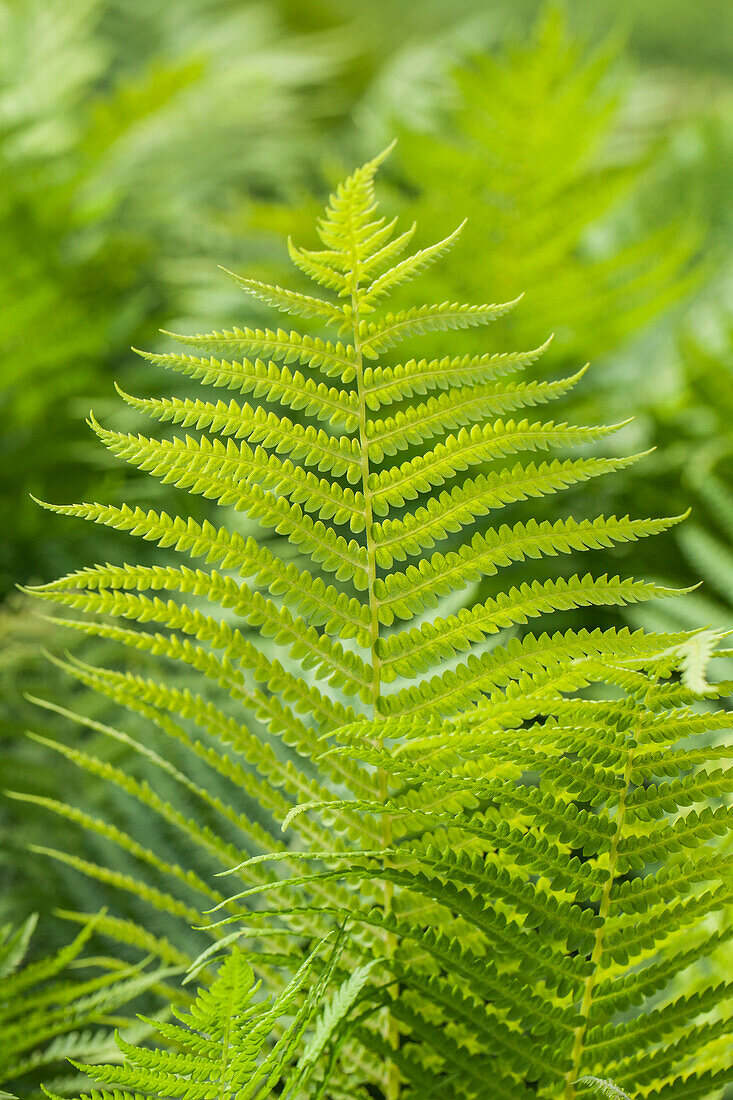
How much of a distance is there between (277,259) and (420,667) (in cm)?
110

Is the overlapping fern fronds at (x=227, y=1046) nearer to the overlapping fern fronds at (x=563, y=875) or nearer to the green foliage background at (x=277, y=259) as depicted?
the overlapping fern fronds at (x=563, y=875)

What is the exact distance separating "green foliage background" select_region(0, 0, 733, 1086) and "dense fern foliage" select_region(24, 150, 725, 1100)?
0.31 metres

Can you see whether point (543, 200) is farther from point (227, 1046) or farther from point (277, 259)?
point (227, 1046)

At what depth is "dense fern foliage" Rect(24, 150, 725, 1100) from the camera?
1.18 feet

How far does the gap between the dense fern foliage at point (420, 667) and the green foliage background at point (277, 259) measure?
12.3 inches

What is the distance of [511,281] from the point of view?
3.69ft

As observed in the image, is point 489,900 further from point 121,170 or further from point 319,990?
point 121,170

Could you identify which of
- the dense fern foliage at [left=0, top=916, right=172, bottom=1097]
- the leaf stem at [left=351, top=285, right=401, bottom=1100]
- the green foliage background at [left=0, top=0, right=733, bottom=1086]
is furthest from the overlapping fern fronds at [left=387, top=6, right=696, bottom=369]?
the dense fern foliage at [left=0, top=916, right=172, bottom=1097]

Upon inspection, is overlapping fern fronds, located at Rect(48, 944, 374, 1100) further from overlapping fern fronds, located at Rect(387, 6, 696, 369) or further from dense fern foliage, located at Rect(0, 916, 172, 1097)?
overlapping fern fronds, located at Rect(387, 6, 696, 369)

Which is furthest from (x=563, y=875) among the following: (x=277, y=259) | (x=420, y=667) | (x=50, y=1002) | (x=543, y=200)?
(x=277, y=259)

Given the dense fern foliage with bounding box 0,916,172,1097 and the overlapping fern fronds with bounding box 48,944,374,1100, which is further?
the dense fern foliage with bounding box 0,916,172,1097

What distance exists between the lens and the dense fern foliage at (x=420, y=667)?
36 cm

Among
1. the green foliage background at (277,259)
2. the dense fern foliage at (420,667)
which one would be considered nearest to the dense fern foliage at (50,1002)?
the dense fern foliage at (420,667)

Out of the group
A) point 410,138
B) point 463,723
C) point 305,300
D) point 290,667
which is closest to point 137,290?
point 410,138
